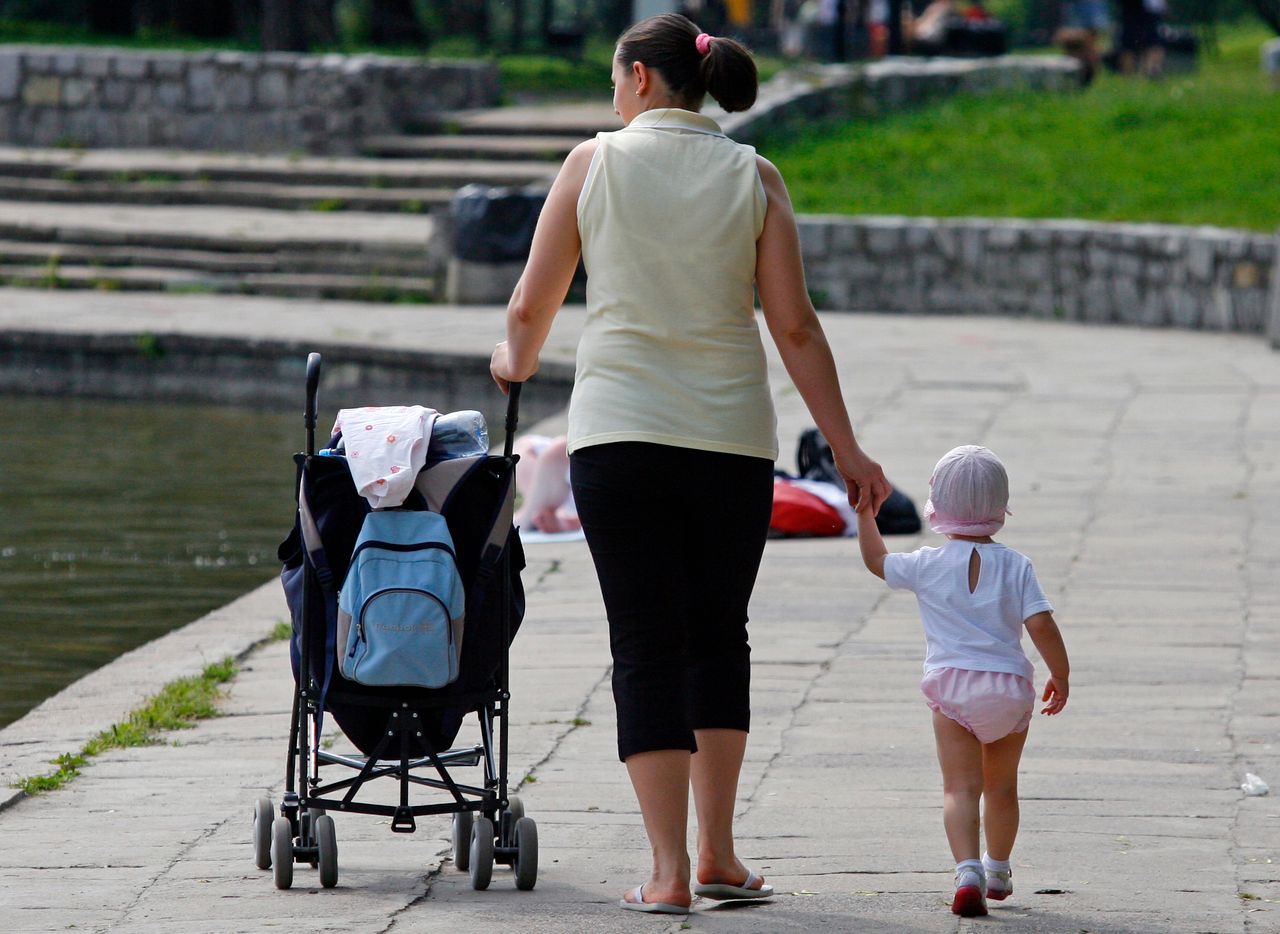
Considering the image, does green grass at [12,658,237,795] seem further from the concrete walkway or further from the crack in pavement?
the crack in pavement

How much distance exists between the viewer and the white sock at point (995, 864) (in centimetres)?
343

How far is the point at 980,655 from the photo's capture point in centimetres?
341

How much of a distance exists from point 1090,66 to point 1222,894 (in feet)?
75.8

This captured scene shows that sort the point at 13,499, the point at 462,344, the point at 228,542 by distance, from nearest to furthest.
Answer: the point at 228,542 < the point at 13,499 < the point at 462,344

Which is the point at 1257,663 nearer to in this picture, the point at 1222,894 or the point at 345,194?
the point at 1222,894

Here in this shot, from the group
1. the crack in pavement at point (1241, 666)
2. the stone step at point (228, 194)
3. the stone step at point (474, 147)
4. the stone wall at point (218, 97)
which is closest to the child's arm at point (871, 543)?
the crack in pavement at point (1241, 666)

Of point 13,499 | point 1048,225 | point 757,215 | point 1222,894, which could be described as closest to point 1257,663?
point 1222,894

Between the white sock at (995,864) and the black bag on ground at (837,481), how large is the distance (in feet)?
13.4

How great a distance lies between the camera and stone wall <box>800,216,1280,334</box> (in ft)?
48.2

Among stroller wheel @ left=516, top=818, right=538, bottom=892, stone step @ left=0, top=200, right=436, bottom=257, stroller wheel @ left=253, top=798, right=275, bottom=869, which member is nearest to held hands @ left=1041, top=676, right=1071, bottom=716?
stroller wheel @ left=516, top=818, right=538, bottom=892

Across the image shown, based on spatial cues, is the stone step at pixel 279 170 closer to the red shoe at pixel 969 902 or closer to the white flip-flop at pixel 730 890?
the white flip-flop at pixel 730 890

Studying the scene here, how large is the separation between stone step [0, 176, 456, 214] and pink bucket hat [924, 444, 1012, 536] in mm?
14191

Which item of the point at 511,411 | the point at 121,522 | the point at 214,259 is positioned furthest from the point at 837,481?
the point at 214,259

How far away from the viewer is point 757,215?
133 inches
